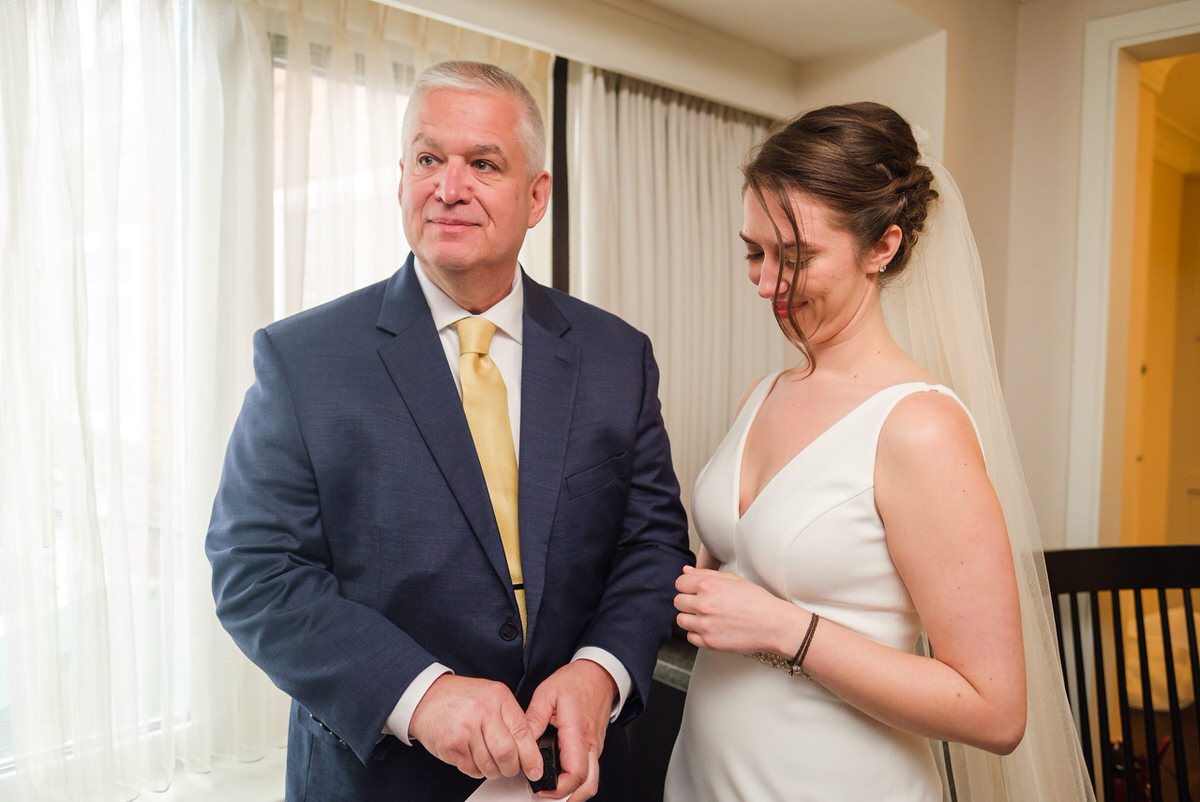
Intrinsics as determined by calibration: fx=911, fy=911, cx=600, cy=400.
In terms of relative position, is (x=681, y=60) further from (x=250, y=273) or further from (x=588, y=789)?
(x=588, y=789)

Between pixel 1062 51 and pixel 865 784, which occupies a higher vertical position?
pixel 1062 51

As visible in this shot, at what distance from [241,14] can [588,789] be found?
175cm

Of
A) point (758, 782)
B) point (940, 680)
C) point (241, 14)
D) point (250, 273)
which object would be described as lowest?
point (758, 782)

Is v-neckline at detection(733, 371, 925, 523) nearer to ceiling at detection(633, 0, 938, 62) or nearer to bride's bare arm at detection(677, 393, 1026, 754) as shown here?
bride's bare arm at detection(677, 393, 1026, 754)

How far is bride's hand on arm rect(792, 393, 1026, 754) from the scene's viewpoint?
4.16ft

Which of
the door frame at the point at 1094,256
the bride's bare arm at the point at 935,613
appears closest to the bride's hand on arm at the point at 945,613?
the bride's bare arm at the point at 935,613

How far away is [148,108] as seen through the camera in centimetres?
190

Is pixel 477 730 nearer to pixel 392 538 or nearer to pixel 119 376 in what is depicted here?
pixel 392 538

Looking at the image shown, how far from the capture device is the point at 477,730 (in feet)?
4.12

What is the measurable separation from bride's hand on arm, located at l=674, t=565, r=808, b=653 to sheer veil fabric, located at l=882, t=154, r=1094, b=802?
0.51m

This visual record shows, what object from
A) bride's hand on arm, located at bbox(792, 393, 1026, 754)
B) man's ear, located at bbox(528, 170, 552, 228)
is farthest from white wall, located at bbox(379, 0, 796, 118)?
bride's hand on arm, located at bbox(792, 393, 1026, 754)

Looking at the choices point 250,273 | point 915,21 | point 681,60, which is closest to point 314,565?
point 250,273

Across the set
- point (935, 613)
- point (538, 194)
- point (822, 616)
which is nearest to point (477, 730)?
point (822, 616)

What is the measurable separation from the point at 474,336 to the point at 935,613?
33.2 inches
